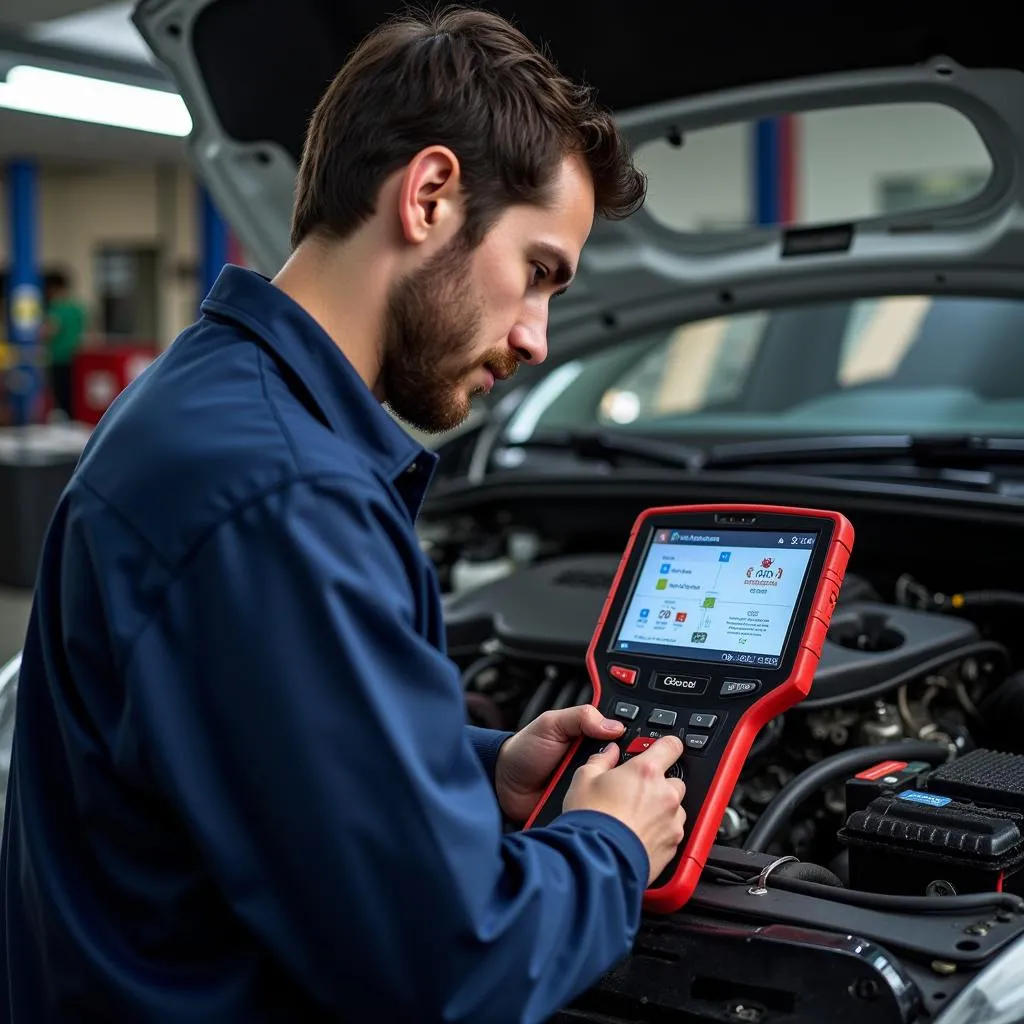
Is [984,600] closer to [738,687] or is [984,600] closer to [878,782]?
[878,782]

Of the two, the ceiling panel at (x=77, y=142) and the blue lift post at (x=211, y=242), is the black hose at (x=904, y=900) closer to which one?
the ceiling panel at (x=77, y=142)

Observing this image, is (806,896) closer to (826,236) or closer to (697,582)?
(697,582)

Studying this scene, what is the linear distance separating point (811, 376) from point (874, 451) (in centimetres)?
51

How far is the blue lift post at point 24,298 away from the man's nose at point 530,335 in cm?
1265

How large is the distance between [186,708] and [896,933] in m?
0.71

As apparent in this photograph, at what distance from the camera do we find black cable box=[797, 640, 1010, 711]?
5.86ft

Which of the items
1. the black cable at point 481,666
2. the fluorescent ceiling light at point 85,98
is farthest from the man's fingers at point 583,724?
the fluorescent ceiling light at point 85,98

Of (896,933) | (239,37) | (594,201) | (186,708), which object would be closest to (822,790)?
(896,933)

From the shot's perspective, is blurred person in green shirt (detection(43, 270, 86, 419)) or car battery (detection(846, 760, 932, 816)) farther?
blurred person in green shirt (detection(43, 270, 86, 419))

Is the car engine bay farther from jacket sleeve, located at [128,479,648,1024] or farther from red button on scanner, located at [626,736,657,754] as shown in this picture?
jacket sleeve, located at [128,479,648,1024]

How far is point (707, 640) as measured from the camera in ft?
4.94

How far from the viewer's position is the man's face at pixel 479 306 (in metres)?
1.15

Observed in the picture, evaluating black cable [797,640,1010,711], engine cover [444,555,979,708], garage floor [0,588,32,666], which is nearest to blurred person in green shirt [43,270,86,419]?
garage floor [0,588,32,666]

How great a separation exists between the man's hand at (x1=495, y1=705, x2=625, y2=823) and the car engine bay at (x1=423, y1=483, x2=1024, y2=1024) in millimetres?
189
